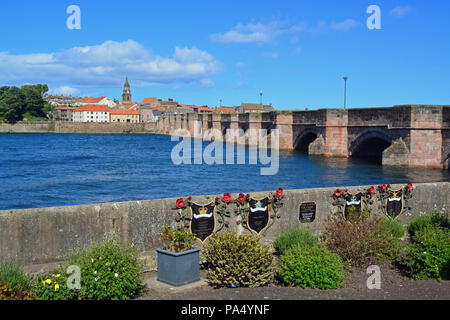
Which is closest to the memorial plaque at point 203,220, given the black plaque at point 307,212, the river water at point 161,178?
the black plaque at point 307,212

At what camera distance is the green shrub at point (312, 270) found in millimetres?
8039

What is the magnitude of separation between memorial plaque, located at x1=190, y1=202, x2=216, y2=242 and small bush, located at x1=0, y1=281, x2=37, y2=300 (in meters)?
3.80

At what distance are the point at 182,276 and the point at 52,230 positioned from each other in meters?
2.67

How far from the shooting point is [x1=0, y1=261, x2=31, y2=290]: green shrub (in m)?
7.07

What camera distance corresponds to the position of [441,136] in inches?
1538

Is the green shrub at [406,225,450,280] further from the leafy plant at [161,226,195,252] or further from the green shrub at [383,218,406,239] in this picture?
the leafy plant at [161,226,195,252]

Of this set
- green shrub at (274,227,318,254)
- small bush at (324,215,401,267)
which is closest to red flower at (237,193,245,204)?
green shrub at (274,227,318,254)

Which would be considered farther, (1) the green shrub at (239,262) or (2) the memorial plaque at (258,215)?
(2) the memorial plaque at (258,215)

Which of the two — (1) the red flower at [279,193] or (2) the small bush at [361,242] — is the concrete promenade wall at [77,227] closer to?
(1) the red flower at [279,193]

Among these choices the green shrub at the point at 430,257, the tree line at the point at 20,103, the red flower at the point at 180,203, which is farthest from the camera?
the tree line at the point at 20,103

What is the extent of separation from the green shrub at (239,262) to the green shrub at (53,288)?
257 centimetres

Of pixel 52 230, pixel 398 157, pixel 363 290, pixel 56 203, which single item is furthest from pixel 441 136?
pixel 52 230

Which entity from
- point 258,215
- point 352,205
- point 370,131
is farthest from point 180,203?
point 370,131
